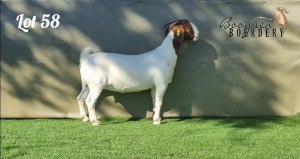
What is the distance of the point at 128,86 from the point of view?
4.89m

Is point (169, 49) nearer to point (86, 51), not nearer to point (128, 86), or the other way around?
point (128, 86)

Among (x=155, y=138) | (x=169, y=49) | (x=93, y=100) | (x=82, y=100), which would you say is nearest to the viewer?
(x=155, y=138)

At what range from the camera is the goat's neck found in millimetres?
4883

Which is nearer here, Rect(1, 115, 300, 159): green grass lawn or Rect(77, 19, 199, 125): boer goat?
Rect(1, 115, 300, 159): green grass lawn

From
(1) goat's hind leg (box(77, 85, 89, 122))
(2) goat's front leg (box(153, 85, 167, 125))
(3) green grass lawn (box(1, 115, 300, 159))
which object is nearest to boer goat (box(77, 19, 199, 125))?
(2) goat's front leg (box(153, 85, 167, 125))

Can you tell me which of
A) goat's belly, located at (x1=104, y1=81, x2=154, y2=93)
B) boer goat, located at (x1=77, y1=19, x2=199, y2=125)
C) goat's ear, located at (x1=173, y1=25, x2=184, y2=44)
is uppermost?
goat's ear, located at (x1=173, y1=25, x2=184, y2=44)

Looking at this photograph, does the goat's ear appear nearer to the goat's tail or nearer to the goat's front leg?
the goat's front leg

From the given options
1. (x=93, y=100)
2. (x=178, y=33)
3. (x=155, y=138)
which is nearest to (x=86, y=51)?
(x=93, y=100)

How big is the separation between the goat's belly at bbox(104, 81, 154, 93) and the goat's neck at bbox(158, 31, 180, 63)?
1.45 feet

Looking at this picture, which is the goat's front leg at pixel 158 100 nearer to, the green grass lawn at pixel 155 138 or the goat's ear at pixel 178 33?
the green grass lawn at pixel 155 138

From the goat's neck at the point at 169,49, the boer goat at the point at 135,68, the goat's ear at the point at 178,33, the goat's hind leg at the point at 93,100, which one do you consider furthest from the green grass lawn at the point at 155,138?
the goat's ear at the point at 178,33

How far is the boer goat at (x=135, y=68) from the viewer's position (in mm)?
4789

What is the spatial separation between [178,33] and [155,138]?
4.96ft

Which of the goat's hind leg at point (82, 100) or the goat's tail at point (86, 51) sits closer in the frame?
the goat's tail at point (86, 51)
